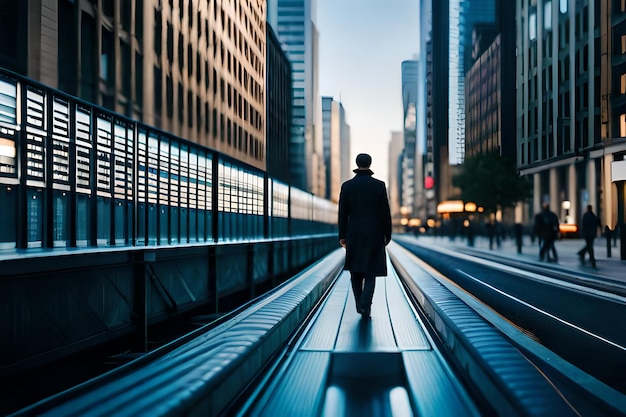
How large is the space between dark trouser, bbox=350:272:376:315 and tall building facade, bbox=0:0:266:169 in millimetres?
7303

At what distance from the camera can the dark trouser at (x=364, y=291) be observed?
300 inches

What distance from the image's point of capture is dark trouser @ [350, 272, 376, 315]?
763cm

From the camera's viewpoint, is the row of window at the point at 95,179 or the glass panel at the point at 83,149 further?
the glass panel at the point at 83,149

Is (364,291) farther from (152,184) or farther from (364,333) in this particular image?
(152,184)

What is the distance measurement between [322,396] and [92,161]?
4689 mm

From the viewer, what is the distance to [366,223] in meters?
7.65

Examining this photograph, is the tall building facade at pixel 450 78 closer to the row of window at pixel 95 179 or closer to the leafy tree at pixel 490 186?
the row of window at pixel 95 179

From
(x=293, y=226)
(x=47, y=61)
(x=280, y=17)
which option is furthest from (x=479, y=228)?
(x=47, y=61)

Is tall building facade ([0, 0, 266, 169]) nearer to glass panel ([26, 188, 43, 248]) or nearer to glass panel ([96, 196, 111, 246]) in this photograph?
glass panel ([96, 196, 111, 246])

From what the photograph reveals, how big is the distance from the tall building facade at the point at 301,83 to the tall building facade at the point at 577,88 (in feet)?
44.2

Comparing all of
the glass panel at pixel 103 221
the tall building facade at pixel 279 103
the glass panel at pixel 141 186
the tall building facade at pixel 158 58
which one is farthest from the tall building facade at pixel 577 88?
the glass panel at pixel 103 221

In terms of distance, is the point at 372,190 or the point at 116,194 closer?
the point at 372,190

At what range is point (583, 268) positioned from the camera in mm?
18594

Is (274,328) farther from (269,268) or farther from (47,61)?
(269,268)
